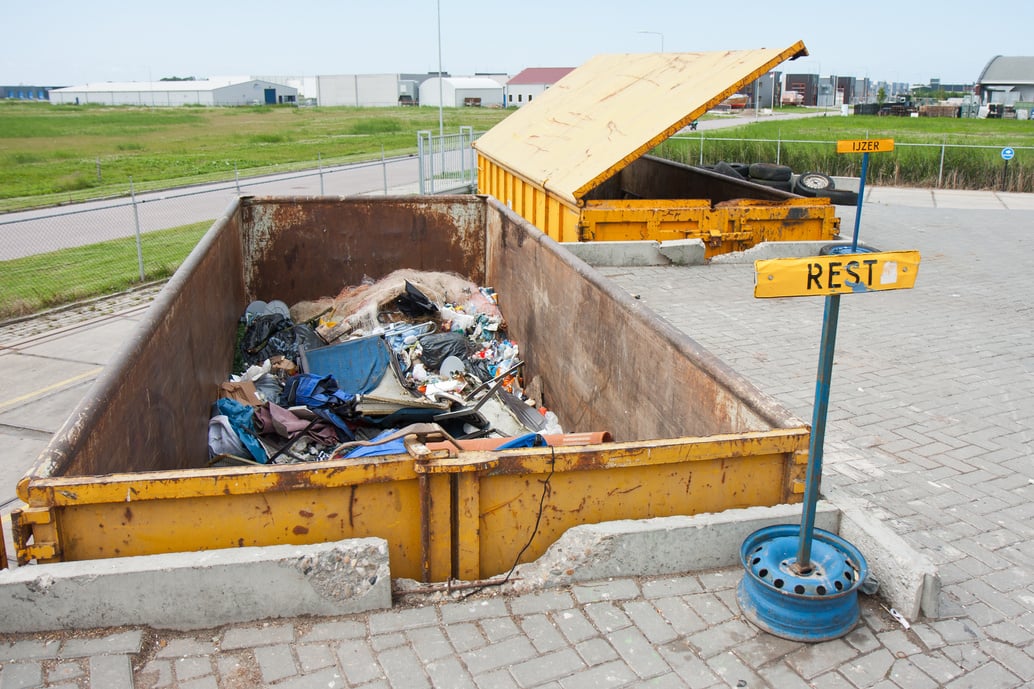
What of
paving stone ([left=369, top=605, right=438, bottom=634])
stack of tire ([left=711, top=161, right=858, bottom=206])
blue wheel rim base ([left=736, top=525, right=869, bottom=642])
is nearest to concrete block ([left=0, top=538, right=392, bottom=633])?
paving stone ([left=369, top=605, right=438, bottom=634])

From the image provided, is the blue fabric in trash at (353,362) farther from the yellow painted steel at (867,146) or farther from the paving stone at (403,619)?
the yellow painted steel at (867,146)

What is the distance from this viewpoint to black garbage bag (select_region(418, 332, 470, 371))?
27.5 ft

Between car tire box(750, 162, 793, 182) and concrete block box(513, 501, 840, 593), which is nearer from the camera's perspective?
concrete block box(513, 501, 840, 593)

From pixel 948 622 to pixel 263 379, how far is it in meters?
5.98

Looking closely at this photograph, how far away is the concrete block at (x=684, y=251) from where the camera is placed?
11617mm

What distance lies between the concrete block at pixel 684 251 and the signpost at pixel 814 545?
8.04 metres

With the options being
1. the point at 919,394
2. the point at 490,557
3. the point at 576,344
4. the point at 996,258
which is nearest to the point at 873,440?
the point at 919,394

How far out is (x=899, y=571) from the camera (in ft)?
12.1

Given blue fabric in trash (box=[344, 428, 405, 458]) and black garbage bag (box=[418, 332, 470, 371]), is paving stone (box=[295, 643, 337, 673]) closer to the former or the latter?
blue fabric in trash (box=[344, 428, 405, 458])

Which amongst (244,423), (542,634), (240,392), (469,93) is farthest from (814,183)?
(469,93)

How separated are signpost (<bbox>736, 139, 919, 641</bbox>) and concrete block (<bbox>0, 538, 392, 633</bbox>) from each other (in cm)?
159

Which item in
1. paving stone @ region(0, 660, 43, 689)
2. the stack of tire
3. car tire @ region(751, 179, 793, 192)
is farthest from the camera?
car tire @ region(751, 179, 793, 192)

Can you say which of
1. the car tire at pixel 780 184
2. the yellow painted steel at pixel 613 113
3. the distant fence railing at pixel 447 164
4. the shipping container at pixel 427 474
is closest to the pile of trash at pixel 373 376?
the shipping container at pixel 427 474

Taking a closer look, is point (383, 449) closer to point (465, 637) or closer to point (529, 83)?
point (465, 637)
